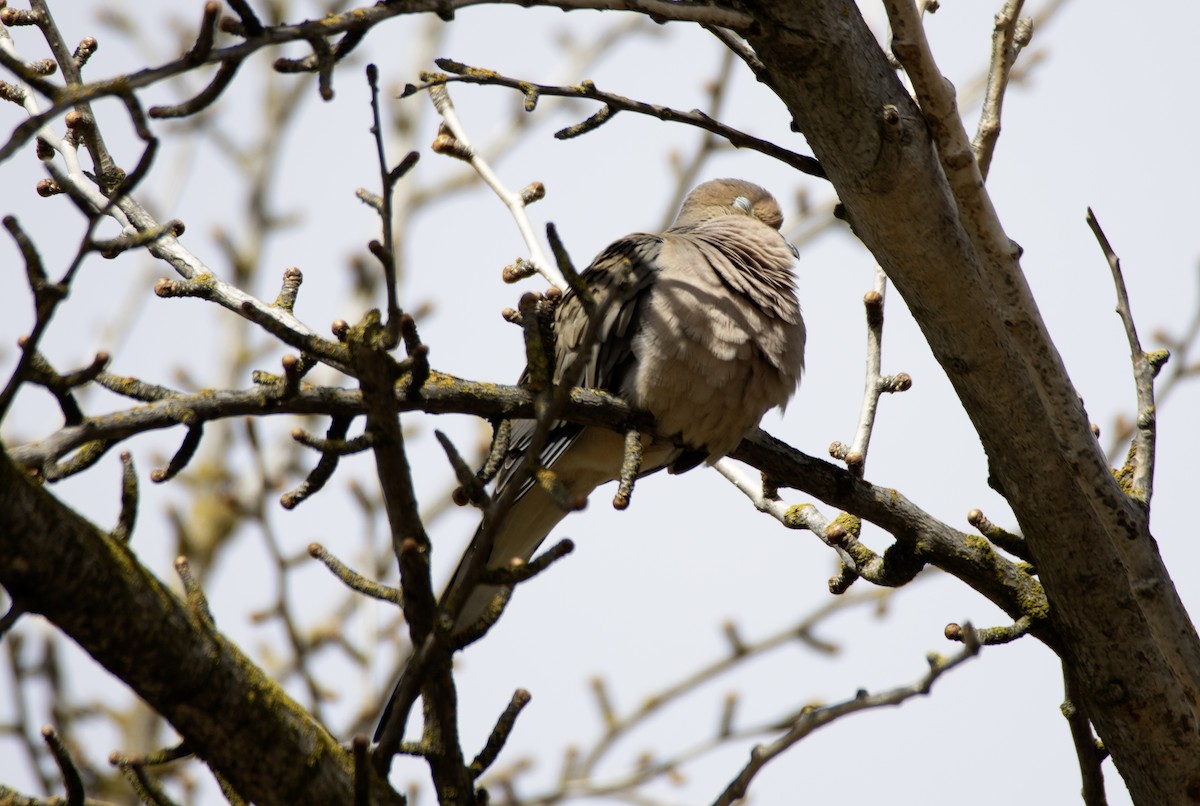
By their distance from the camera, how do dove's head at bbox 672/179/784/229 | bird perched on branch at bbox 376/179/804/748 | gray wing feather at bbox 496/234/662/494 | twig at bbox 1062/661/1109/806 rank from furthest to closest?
dove's head at bbox 672/179/784/229 < gray wing feather at bbox 496/234/662/494 < bird perched on branch at bbox 376/179/804/748 < twig at bbox 1062/661/1109/806

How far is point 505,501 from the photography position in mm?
1848

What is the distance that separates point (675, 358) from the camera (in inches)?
142

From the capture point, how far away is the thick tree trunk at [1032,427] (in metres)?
2.60

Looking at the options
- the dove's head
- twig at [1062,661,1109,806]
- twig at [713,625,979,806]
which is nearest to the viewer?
twig at [713,625,979,806]

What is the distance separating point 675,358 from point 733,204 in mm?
1577

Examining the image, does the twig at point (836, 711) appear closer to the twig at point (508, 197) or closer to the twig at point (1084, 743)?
the twig at point (1084, 743)

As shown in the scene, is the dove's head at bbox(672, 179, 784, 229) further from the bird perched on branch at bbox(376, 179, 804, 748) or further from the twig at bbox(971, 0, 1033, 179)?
the twig at bbox(971, 0, 1033, 179)

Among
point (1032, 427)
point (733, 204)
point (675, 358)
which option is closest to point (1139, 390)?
point (1032, 427)

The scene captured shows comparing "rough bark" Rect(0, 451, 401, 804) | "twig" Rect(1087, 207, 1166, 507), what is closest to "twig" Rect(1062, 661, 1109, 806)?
"twig" Rect(1087, 207, 1166, 507)

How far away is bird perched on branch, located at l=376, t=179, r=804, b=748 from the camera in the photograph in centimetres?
362

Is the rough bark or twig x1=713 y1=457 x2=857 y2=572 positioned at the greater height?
twig x1=713 y1=457 x2=857 y2=572

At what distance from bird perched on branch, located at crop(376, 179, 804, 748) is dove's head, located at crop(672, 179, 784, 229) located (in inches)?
26.9

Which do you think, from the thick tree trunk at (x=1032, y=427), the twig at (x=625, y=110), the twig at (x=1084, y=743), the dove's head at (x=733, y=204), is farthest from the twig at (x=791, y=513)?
the dove's head at (x=733, y=204)

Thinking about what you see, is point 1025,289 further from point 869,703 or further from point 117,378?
point 117,378
